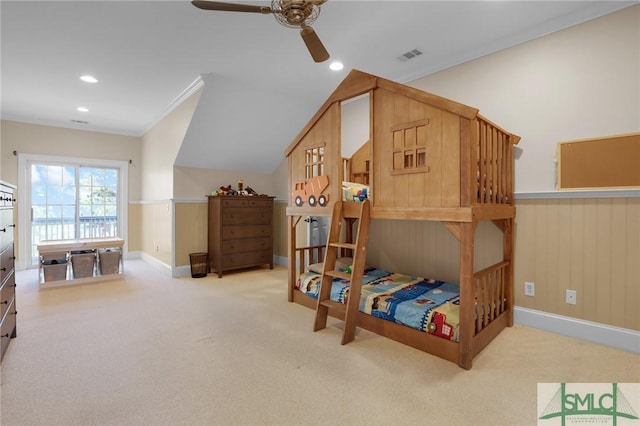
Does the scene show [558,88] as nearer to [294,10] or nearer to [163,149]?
[294,10]

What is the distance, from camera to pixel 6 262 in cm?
230

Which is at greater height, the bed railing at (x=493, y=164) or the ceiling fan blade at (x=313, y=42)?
the ceiling fan blade at (x=313, y=42)

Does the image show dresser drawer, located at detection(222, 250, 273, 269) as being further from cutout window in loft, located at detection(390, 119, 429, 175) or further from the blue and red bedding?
cutout window in loft, located at detection(390, 119, 429, 175)

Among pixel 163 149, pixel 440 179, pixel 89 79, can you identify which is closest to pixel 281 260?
pixel 163 149

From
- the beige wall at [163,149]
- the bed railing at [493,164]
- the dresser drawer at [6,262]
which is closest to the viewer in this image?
the dresser drawer at [6,262]

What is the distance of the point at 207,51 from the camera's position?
10.0ft

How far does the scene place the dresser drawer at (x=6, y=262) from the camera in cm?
210

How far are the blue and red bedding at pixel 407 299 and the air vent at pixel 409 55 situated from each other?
93.9 inches

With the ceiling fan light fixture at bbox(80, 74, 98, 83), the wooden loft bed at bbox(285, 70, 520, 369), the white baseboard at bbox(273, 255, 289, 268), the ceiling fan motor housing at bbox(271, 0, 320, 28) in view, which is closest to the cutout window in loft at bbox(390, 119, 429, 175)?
the wooden loft bed at bbox(285, 70, 520, 369)

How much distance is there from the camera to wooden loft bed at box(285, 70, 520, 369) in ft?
6.77

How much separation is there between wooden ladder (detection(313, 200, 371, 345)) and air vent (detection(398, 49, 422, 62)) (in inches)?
66.1

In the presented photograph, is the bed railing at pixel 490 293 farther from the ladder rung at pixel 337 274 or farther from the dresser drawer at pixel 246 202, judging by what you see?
the dresser drawer at pixel 246 202

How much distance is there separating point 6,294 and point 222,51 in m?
2.76

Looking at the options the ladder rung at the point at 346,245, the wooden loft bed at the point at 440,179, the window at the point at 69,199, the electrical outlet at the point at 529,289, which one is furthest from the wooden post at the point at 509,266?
the window at the point at 69,199
